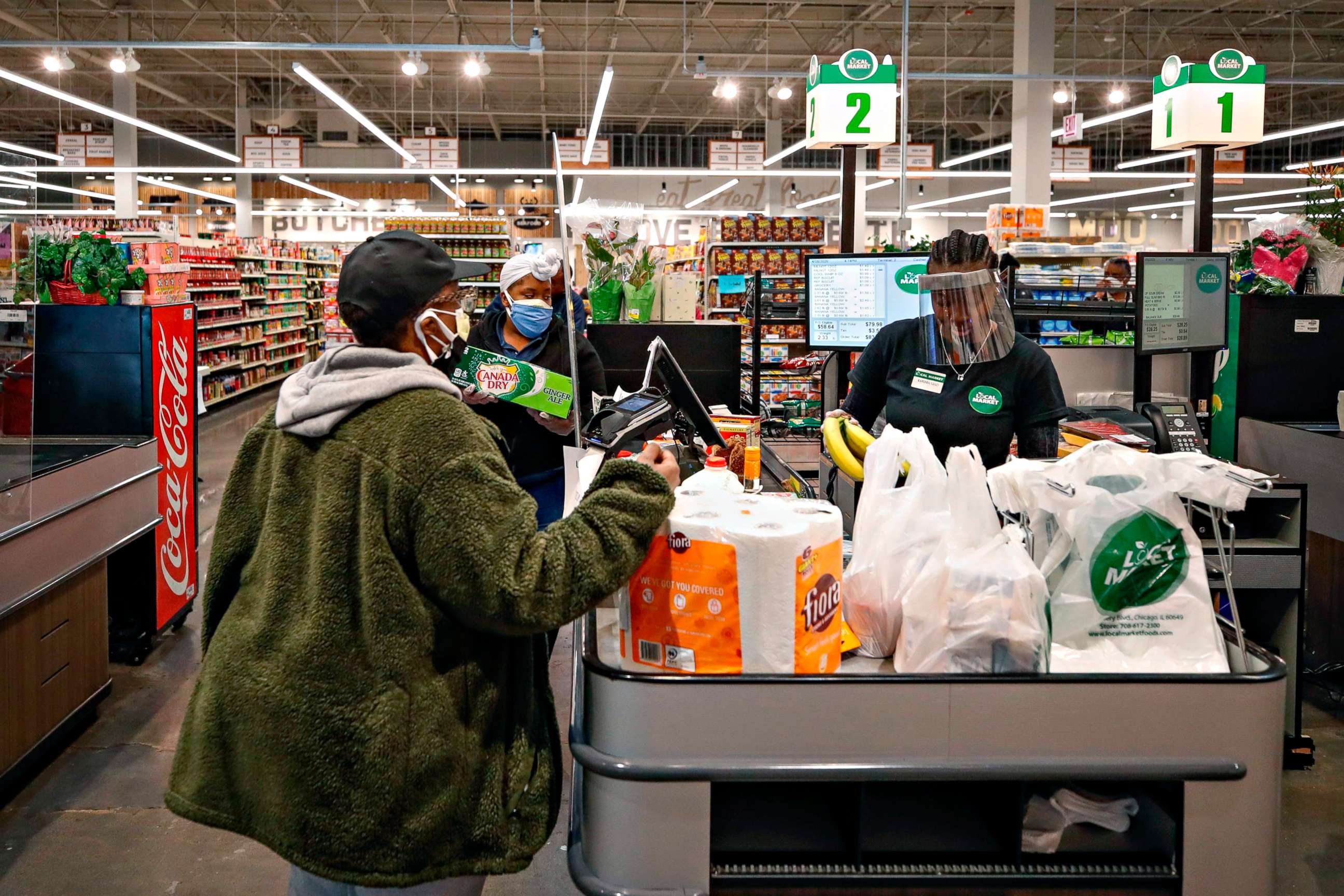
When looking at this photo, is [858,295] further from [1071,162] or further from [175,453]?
[1071,162]

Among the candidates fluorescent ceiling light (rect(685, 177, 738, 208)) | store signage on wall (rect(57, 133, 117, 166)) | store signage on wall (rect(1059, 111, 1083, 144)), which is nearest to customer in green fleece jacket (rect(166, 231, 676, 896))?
store signage on wall (rect(1059, 111, 1083, 144))

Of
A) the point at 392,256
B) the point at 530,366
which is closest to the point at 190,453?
the point at 530,366

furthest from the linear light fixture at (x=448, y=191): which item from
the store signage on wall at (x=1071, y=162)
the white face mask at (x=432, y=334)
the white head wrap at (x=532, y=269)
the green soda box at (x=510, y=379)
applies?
the white face mask at (x=432, y=334)

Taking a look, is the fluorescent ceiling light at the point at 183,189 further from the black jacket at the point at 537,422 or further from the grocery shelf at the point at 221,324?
the black jacket at the point at 537,422

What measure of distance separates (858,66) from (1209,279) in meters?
2.12

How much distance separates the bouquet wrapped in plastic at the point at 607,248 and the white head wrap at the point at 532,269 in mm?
860

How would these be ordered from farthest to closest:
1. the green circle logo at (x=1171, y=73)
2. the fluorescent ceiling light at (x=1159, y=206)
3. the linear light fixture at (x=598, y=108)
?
the fluorescent ceiling light at (x=1159, y=206) < the linear light fixture at (x=598, y=108) < the green circle logo at (x=1171, y=73)

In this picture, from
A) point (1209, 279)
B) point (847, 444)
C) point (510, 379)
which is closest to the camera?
point (847, 444)

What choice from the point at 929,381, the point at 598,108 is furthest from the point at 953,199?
the point at 929,381

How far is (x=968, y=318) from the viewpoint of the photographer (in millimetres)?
2729

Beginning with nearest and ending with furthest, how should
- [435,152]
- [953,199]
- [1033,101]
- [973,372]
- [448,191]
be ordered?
[973,372], [1033,101], [435,152], [448,191], [953,199]

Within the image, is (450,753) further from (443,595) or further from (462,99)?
(462,99)

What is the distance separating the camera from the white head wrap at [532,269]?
144 inches

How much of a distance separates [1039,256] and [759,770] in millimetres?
5472
